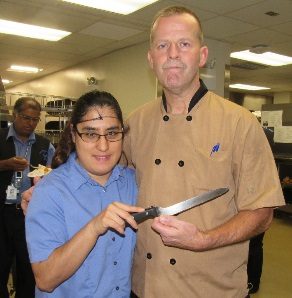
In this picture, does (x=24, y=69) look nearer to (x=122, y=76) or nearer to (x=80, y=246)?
(x=122, y=76)

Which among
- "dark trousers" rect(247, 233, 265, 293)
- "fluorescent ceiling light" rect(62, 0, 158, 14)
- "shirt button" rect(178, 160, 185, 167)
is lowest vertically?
"dark trousers" rect(247, 233, 265, 293)

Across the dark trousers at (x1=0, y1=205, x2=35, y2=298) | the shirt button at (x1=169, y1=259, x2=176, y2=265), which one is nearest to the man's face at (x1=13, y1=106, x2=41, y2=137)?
the dark trousers at (x1=0, y1=205, x2=35, y2=298)

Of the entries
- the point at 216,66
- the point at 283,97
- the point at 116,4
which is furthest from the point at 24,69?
the point at 283,97

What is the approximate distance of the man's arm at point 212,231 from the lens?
3.53 ft

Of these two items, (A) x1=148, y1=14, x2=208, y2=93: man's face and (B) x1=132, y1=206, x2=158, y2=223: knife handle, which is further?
(A) x1=148, y1=14, x2=208, y2=93: man's face

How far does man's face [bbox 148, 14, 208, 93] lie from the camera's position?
1.33 m

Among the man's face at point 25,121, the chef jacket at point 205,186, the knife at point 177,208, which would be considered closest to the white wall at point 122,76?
the man's face at point 25,121

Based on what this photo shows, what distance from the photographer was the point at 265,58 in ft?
22.5

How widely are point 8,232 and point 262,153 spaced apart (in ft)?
7.71

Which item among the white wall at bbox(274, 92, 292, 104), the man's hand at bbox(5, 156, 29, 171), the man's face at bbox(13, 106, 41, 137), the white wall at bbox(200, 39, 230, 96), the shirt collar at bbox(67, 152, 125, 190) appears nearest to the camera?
the shirt collar at bbox(67, 152, 125, 190)

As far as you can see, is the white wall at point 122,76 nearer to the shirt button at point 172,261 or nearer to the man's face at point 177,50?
the man's face at point 177,50

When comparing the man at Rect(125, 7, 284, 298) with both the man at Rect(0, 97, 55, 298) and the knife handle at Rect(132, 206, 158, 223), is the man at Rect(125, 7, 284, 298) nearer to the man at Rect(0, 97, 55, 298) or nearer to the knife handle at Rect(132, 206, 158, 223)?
the knife handle at Rect(132, 206, 158, 223)

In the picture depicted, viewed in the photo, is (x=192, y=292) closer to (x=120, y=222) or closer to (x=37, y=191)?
(x=120, y=222)

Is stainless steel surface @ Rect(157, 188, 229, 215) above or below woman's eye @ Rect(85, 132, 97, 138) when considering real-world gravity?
below
